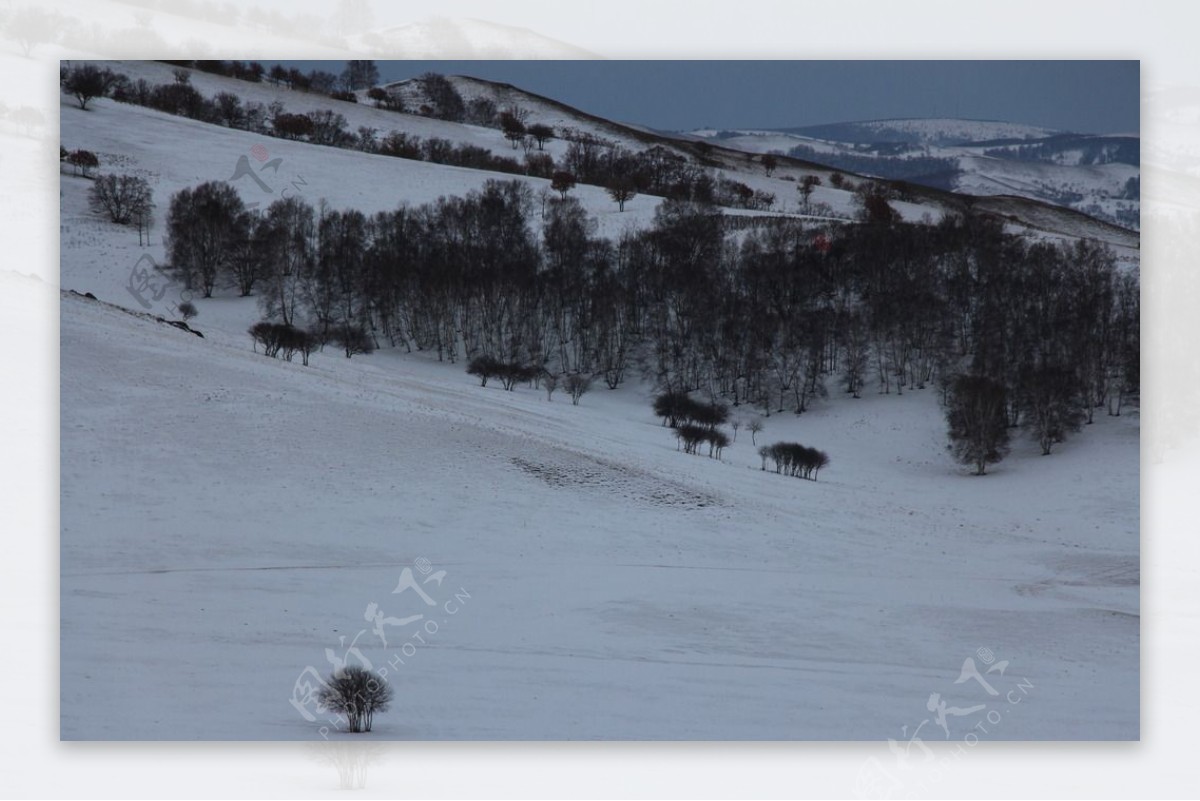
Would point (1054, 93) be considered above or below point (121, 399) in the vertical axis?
above

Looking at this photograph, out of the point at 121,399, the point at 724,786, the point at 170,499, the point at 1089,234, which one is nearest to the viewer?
the point at 724,786

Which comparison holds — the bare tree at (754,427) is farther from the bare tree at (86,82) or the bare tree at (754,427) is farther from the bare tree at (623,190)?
the bare tree at (86,82)

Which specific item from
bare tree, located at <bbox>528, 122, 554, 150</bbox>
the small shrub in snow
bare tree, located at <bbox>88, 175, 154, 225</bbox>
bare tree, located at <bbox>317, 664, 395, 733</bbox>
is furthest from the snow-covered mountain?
bare tree, located at <bbox>317, 664, 395, 733</bbox>

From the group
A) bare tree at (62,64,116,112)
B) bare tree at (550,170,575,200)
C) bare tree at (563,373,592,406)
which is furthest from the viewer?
bare tree at (550,170,575,200)

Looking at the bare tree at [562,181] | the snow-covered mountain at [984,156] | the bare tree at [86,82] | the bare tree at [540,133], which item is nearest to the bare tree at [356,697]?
the bare tree at [86,82]

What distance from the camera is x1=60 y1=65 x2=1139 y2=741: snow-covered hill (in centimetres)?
750

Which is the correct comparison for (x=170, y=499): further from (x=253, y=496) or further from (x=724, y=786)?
(x=724, y=786)

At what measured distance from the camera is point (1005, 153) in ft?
31.6

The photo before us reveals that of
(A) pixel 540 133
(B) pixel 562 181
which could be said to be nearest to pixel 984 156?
(A) pixel 540 133

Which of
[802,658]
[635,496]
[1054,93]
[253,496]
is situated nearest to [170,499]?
[253,496]

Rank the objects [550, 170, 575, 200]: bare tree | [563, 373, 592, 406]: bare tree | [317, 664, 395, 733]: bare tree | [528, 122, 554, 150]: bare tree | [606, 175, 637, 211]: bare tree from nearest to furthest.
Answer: [317, 664, 395, 733]: bare tree → [563, 373, 592, 406]: bare tree → [528, 122, 554, 150]: bare tree → [606, 175, 637, 211]: bare tree → [550, 170, 575, 200]: bare tree

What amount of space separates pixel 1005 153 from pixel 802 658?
198 inches

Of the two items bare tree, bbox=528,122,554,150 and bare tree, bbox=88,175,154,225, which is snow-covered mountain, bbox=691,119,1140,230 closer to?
bare tree, bbox=528,122,554,150

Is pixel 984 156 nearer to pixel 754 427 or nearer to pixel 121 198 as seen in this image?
pixel 754 427
